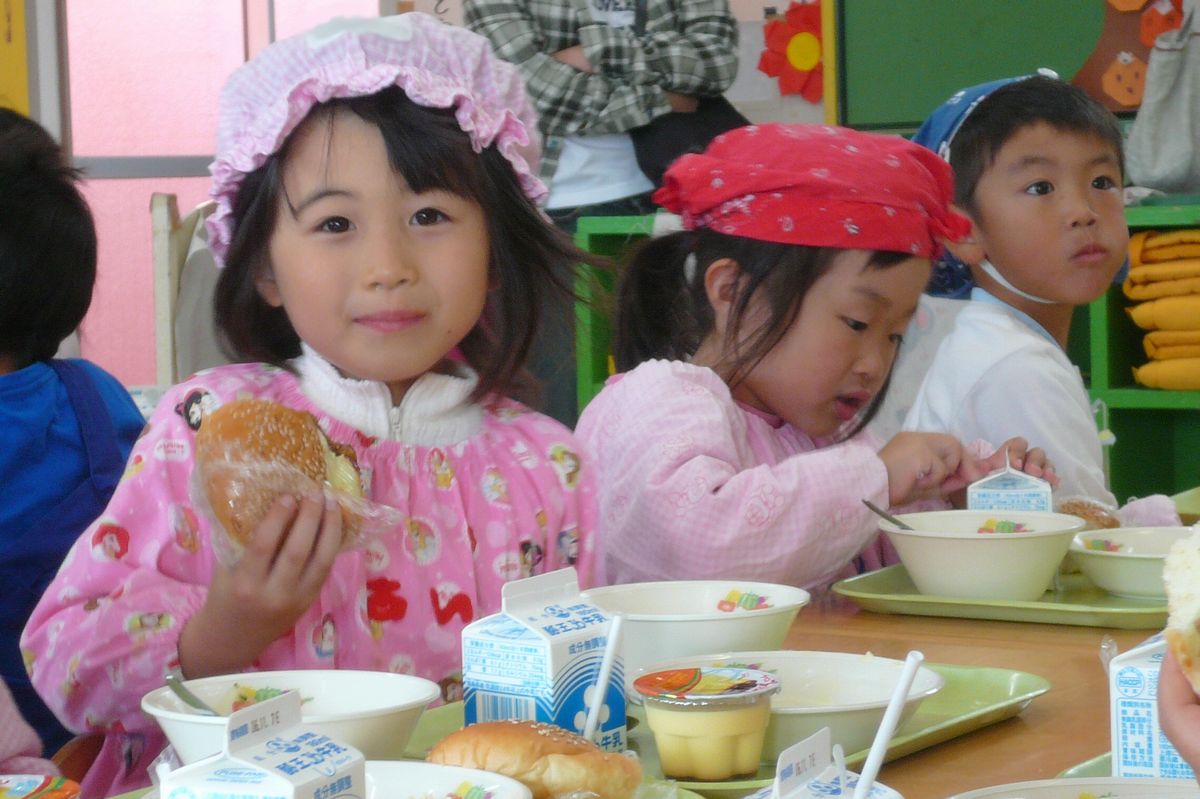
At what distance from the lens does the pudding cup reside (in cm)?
81

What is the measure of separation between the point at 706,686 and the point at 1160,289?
3.26 m

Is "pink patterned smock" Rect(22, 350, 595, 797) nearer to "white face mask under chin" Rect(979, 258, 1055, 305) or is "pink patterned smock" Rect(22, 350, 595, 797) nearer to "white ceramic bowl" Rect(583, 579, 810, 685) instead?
"white ceramic bowl" Rect(583, 579, 810, 685)

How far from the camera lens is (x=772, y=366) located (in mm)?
1814

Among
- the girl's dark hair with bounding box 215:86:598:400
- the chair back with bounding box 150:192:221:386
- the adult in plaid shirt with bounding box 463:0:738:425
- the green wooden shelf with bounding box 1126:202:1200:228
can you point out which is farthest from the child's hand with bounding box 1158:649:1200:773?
the green wooden shelf with bounding box 1126:202:1200:228

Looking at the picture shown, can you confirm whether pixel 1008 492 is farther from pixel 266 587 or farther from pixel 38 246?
pixel 38 246

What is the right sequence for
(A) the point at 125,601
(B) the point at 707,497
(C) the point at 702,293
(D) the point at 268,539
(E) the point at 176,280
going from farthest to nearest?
(E) the point at 176,280 < (C) the point at 702,293 < (B) the point at 707,497 < (A) the point at 125,601 < (D) the point at 268,539

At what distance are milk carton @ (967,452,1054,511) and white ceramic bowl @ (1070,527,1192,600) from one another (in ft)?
0.31

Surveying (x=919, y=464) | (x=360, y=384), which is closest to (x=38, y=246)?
(x=360, y=384)

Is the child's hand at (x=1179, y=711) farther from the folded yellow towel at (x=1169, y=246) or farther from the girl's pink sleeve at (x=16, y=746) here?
the folded yellow towel at (x=1169, y=246)

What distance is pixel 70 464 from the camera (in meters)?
1.65

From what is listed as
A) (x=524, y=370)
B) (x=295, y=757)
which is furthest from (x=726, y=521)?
(x=295, y=757)

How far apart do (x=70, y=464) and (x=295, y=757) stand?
116cm

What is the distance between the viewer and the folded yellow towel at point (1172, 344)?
3.71 metres

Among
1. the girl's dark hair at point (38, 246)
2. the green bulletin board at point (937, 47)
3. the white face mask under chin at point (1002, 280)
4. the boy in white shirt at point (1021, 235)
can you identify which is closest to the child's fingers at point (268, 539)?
the girl's dark hair at point (38, 246)
